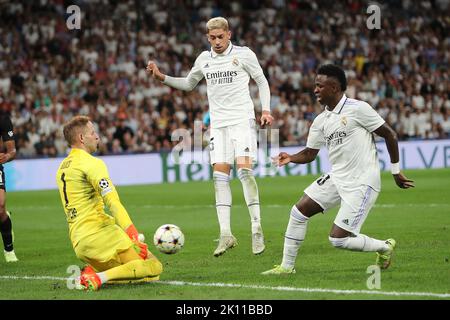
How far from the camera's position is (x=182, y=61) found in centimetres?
3266

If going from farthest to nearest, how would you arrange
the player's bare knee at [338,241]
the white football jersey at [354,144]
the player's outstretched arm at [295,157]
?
the player's outstretched arm at [295,157]
the white football jersey at [354,144]
the player's bare knee at [338,241]

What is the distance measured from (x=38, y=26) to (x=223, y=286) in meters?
24.2

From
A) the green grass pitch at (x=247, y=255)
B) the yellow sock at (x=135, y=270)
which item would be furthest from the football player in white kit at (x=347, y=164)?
the yellow sock at (x=135, y=270)

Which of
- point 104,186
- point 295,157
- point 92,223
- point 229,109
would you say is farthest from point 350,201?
point 229,109

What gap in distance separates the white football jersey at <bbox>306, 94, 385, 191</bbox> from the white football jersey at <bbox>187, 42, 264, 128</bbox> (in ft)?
7.94

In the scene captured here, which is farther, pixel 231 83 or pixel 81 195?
pixel 231 83

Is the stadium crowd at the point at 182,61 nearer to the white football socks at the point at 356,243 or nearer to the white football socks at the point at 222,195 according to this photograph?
the white football socks at the point at 222,195

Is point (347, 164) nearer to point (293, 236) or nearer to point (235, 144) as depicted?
point (293, 236)

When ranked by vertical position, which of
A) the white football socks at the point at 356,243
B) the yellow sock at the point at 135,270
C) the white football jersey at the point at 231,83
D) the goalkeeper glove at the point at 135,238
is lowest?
the yellow sock at the point at 135,270

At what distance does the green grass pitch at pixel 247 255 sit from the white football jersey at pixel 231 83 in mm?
1738

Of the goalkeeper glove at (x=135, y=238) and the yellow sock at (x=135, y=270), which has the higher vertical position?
the goalkeeper glove at (x=135, y=238)

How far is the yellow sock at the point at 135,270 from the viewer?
29.2 ft

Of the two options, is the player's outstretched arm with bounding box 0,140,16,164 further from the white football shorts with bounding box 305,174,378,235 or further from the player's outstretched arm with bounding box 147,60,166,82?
the white football shorts with bounding box 305,174,378,235

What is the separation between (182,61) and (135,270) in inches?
949
